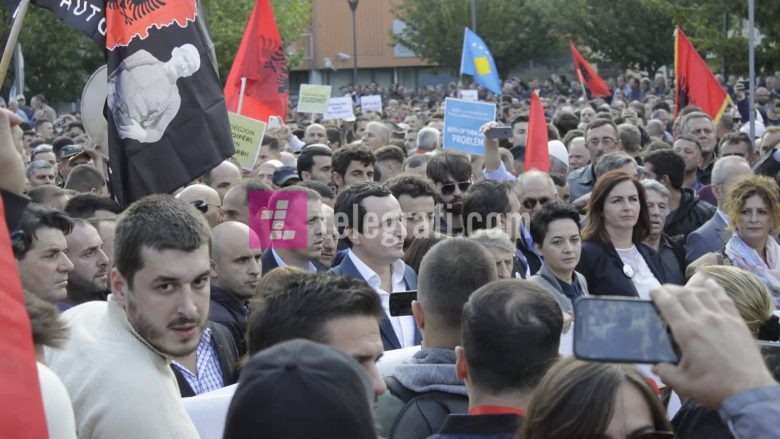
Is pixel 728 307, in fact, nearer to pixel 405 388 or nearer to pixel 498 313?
pixel 498 313

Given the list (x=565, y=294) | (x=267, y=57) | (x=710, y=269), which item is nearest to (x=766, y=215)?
(x=565, y=294)

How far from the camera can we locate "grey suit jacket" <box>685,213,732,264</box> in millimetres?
7941

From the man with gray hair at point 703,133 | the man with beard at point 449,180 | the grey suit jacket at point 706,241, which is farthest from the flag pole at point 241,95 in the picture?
the grey suit jacket at point 706,241

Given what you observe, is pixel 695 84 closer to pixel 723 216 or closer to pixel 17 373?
pixel 723 216

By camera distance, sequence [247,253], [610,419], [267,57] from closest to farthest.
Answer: [610,419] → [247,253] → [267,57]

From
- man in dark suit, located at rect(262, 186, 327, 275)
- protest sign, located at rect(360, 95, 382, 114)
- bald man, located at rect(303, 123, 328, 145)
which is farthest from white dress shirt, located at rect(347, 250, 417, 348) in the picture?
protest sign, located at rect(360, 95, 382, 114)

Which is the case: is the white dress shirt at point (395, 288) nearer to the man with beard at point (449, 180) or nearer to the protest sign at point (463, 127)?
the man with beard at point (449, 180)

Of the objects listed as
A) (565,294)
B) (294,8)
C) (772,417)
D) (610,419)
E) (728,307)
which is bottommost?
(565,294)

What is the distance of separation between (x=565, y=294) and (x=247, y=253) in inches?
74.2

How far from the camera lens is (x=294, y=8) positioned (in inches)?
1731

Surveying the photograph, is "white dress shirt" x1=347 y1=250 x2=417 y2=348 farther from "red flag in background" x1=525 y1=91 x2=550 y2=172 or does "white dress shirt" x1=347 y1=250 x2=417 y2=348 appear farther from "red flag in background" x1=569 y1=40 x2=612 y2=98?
"red flag in background" x1=569 y1=40 x2=612 y2=98

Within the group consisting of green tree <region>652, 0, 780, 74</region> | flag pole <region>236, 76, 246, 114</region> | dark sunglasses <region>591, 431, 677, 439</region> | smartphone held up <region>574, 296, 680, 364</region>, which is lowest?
dark sunglasses <region>591, 431, 677, 439</region>

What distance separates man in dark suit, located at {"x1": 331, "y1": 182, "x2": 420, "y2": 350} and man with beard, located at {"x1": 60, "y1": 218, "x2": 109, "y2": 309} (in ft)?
4.21

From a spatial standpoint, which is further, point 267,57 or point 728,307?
point 267,57
